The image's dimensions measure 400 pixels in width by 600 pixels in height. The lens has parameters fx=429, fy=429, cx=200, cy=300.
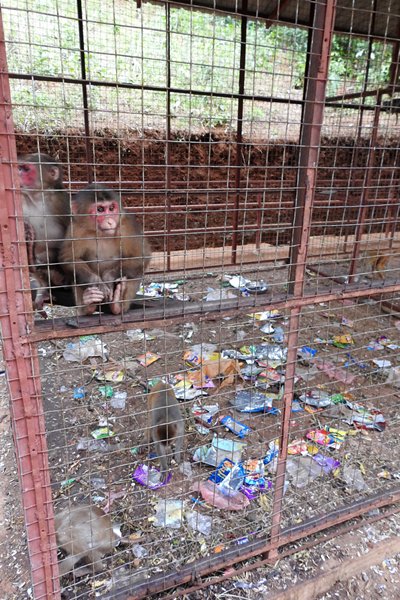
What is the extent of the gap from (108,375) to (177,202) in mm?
6336

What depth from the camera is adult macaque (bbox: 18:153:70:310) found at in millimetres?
2431

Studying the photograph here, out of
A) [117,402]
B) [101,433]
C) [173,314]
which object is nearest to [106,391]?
[117,402]

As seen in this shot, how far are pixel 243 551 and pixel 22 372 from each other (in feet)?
5.40

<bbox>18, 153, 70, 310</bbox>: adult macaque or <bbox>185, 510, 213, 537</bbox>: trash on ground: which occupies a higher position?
<bbox>18, 153, 70, 310</bbox>: adult macaque

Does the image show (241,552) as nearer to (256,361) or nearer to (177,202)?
(256,361)

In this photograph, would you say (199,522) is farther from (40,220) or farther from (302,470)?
(40,220)

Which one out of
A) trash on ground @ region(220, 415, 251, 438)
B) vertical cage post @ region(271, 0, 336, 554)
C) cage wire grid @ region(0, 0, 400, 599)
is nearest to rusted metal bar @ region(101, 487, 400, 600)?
cage wire grid @ region(0, 0, 400, 599)

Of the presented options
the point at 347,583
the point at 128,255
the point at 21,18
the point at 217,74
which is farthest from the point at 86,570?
the point at 217,74

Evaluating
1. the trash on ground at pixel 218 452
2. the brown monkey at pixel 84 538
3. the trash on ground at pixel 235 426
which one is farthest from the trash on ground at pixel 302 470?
the brown monkey at pixel 84 538

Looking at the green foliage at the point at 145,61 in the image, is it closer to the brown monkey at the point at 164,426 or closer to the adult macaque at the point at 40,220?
the adult macaque at the point at 40,220

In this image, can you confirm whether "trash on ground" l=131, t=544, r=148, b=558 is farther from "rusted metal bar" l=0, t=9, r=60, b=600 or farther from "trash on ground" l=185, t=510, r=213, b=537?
"rusted metal bar" l=0, t=9, r=60, b=600

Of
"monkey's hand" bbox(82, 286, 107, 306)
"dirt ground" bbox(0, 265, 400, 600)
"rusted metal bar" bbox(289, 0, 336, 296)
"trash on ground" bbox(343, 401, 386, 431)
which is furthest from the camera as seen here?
"trash on ground" bbox(343, 401, 386, 431)

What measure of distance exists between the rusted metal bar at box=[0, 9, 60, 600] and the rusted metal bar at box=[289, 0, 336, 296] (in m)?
1.22

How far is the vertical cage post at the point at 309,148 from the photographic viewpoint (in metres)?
1.85
